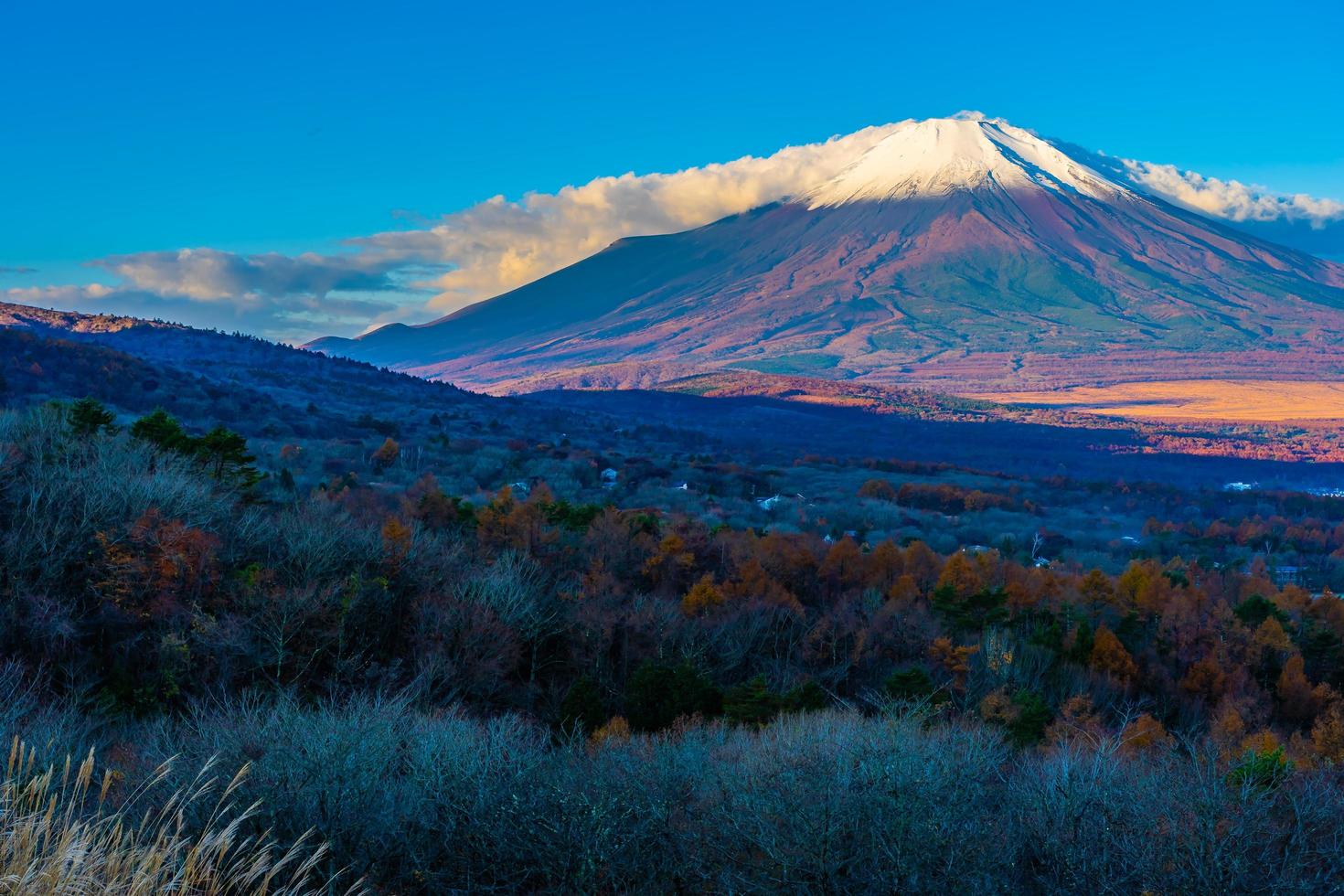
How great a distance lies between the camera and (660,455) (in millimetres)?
74938

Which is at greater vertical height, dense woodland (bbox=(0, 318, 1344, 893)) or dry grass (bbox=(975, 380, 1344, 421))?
dry grass (bbox=(975, 380, 1344, 421))

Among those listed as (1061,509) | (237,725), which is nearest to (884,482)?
(1061,509)

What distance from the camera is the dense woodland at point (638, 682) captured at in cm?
1153

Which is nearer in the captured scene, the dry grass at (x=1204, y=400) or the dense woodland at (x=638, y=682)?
the dense woodland at (x=638, y=682)

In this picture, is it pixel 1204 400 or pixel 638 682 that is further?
pixel 1204 400

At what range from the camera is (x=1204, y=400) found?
535 feet

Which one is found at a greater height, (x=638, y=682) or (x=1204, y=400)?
(x=1204, y=400)

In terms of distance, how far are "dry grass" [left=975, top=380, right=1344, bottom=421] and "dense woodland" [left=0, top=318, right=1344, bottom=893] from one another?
4232 inches

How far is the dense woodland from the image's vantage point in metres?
11.5

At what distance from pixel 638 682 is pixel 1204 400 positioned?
16848 centimetres

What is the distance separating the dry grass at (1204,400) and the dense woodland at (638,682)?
107500 millimetres

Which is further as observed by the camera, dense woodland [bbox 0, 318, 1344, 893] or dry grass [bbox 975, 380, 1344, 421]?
dry grass [bbox 975, 380, 1344, 421]

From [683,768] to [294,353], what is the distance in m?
95.9

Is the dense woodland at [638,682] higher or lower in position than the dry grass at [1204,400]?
lower
